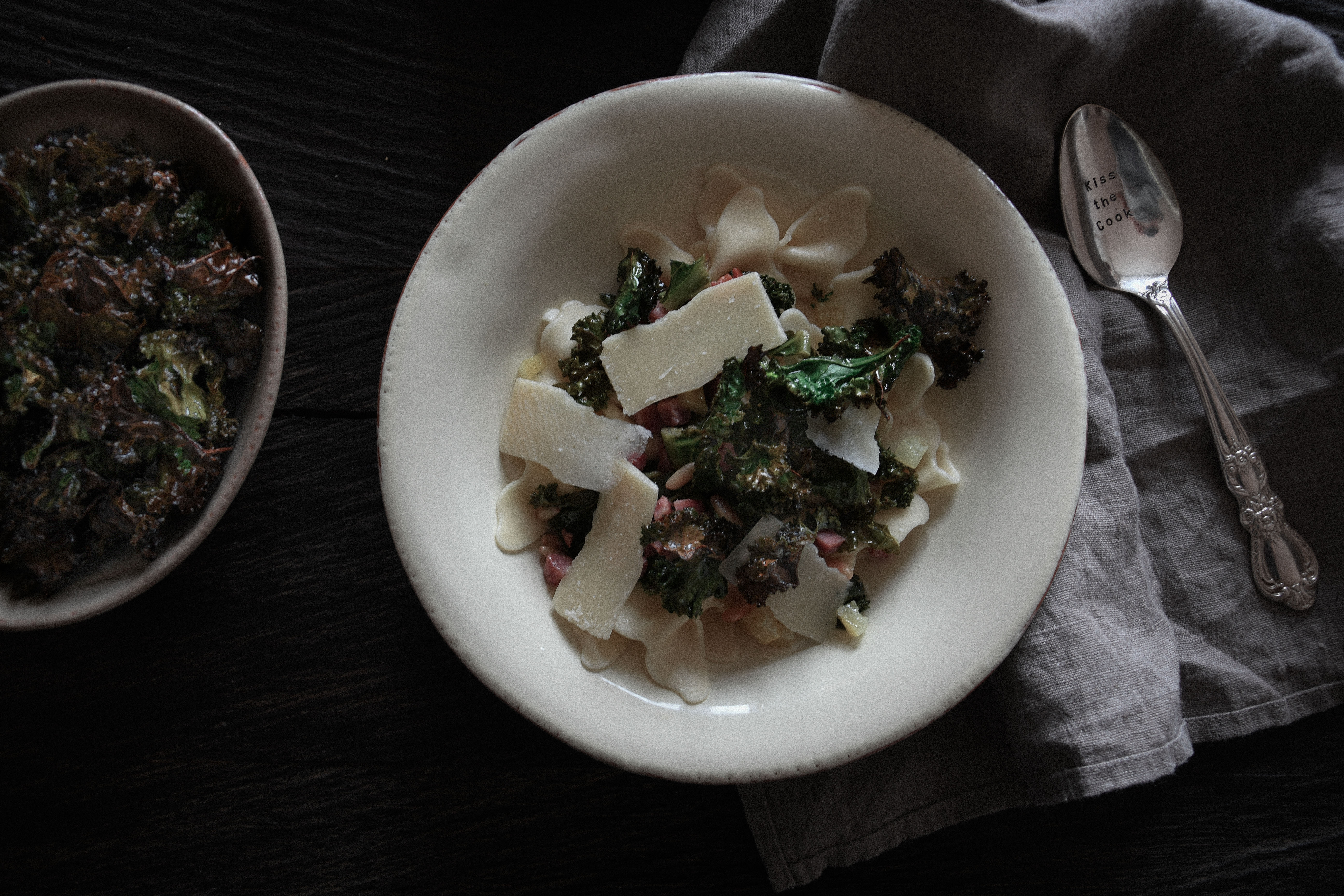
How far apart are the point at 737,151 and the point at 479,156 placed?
115cm

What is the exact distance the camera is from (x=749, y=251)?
2.93 meters

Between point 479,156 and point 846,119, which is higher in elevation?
point 846,119

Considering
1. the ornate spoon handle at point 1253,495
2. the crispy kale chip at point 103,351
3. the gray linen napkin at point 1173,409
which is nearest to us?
the crispy kale chip at point 103,351

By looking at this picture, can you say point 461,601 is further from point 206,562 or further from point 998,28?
point 998,28

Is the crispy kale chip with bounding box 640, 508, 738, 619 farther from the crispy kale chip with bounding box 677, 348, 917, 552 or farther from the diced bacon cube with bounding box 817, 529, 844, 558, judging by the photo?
the diced bacon cube with bounding box 817, 529, 844, 558

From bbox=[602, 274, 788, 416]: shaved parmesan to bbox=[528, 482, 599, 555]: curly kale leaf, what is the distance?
1.25 ft

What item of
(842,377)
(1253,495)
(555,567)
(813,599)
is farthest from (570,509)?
(1253,495)

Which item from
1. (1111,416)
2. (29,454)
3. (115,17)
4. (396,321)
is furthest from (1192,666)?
(115,17)

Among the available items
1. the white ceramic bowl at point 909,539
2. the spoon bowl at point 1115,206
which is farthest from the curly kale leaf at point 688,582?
the spoon bowl at point 1115,206

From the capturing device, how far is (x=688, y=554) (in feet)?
8.66

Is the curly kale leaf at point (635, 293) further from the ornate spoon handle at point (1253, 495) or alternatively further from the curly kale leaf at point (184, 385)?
the ornate spoon handle at point (1253, 495)

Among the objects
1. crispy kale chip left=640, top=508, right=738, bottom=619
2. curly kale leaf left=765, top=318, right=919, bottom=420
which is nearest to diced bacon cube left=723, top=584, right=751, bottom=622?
crispy kale chip left=640, top=508, right=738, bottom=619

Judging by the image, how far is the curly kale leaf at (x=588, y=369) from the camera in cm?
284

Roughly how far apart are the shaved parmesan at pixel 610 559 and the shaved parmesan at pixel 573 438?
6cm
